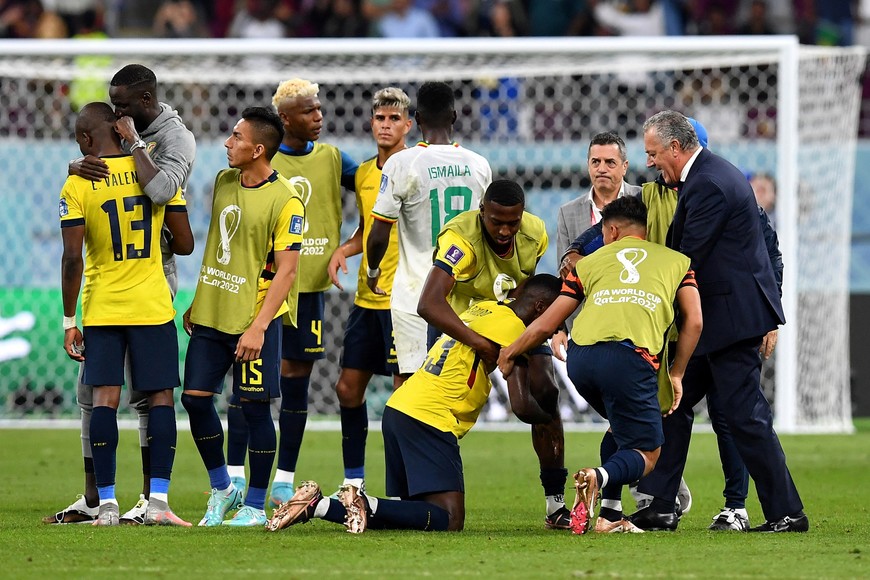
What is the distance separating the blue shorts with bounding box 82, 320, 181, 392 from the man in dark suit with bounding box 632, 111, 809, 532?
8.36 ft

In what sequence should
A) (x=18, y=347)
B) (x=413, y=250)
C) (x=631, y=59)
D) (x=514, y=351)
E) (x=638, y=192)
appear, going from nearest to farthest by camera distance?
1. (x=514, y=351)
2. (x=638, y=192)
3. (x=413, y=250)
4. (x=18, y=347)
5. (x=631, y=59)

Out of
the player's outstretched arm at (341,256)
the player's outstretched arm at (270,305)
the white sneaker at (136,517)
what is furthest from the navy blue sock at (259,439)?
the player's outstretched arm at (341,256)

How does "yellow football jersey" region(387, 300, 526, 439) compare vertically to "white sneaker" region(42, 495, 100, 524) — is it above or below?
above

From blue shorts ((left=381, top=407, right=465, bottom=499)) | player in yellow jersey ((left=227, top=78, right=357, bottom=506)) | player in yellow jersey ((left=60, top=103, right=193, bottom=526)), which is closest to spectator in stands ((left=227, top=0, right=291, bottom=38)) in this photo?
player in yellow jersey ((left=227, top=78, right=357, bottom=506))

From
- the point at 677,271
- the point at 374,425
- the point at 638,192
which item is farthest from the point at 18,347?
the point at 677,271

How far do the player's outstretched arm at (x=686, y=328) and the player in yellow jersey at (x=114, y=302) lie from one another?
2.44 m

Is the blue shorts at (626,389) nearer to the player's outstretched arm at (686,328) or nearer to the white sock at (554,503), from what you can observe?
the player's outstretched arm at (686,328)

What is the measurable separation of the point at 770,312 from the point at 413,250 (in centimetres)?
220

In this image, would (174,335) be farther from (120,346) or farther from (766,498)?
(766,498)

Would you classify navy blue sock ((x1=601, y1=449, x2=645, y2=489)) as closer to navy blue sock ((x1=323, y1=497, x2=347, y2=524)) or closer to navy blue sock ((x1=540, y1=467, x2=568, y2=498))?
navy blue sock ((x1=540, y1=467, x2=568, y2=498))

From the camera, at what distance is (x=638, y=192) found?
7441mm

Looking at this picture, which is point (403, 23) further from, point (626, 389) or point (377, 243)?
point (626, 389)

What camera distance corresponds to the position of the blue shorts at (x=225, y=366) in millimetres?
6949

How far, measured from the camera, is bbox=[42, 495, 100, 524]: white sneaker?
707 centimetres
